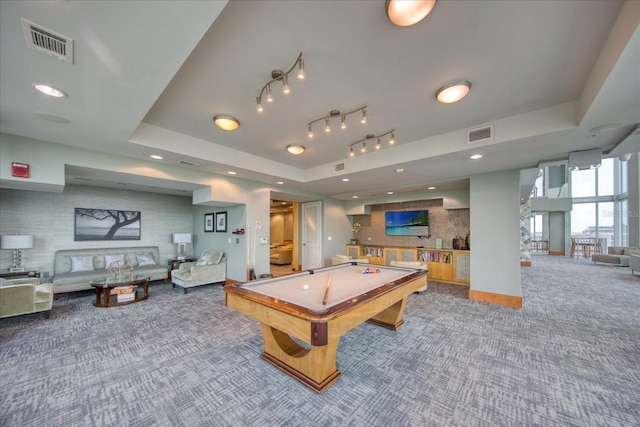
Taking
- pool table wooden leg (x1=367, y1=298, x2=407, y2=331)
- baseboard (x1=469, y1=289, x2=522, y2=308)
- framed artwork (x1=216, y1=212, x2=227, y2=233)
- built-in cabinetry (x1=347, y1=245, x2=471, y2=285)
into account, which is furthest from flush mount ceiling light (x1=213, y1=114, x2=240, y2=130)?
built-in cabinetry (x1=347, y1=245, x2=471, y2=285)

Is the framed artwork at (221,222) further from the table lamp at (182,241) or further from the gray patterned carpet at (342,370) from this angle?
the gray patterned carpet at (342,370)

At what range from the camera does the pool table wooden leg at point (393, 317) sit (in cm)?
323

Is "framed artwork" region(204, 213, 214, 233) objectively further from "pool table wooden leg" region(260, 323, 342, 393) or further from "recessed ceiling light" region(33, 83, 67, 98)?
"pool table wooden leg" region(260, 323, 342, 393)

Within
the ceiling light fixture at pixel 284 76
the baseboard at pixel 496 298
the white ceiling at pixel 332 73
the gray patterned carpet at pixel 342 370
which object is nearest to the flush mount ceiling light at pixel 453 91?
the white ceiling at pixel 332 73

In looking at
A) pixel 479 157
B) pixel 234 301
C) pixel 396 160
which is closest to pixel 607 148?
pixel 479 157

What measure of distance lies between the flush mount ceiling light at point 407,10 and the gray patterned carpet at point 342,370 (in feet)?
8.87

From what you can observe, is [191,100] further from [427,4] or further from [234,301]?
[427,4]

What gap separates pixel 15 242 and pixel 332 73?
6.17 meters

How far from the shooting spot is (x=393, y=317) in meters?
3.25

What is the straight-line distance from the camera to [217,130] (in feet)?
11.1

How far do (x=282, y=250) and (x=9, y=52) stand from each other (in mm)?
7823

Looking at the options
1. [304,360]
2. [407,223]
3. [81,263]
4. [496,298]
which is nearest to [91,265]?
[81,263]

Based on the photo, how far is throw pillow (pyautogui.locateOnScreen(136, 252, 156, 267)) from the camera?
233 inches

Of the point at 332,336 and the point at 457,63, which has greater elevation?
the point at 457,63
